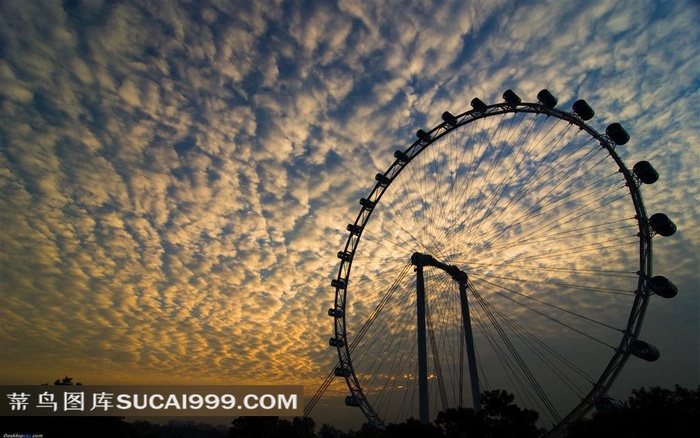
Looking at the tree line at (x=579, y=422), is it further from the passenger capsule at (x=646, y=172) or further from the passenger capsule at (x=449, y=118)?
the passenger capsule at (x=449, y=118)

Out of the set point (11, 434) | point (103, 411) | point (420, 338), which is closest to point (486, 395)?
point (420, 338)

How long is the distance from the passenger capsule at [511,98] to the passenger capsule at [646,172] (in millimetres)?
10483

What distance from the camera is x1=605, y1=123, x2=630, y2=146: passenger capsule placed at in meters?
26.1

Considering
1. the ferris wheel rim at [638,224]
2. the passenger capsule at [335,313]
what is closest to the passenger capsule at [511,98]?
the ferris wheel rim at [638,224]

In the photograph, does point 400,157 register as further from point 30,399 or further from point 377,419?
point 30,399

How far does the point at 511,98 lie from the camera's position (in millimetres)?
31438

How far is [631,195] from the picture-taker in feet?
84.2

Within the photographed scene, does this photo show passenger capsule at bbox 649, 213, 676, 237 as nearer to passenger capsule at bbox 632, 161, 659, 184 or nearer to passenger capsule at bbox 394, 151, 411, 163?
passenger capsule at bbox 632, 161, 659, 184

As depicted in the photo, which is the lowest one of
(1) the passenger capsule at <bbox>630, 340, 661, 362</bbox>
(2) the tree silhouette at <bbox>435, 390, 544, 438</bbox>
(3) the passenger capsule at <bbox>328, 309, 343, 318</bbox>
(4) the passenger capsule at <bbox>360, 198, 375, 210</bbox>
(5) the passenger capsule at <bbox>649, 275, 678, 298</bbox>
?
(2) the tree silhouette at <bbox>435, 390, 544, 438</bbox>

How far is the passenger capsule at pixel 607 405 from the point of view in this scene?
2277cm

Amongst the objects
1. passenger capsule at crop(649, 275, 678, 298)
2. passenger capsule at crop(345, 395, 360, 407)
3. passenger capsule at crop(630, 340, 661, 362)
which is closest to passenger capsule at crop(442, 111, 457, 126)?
passenger capsule at crop(649, 275, 678, 298)

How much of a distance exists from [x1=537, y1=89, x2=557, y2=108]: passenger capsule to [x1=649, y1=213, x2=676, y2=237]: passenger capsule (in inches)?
438

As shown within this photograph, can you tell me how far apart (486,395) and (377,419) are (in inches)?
459

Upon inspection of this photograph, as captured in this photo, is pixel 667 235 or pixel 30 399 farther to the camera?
pixel 30 399
